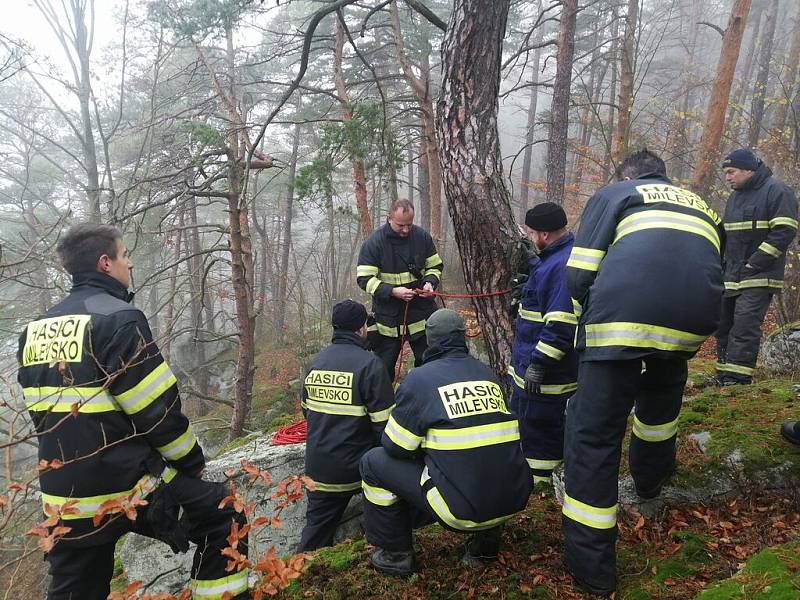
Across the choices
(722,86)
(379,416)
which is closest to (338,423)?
(379,416)

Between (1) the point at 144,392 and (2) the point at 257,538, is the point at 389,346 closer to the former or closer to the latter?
(2) the point at 257,538

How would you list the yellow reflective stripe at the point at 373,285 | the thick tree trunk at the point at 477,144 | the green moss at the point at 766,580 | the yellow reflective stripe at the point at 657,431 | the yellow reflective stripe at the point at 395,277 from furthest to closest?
the yellow reflective stripe at the point at 395,277, the yellow reflective stripe at the point at 373,285, the thick tree trunk at the point at 477,144, the yellow reflective stripe at the point at 657,431, the green moss at the point at 766,580

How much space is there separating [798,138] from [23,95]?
2205 cm

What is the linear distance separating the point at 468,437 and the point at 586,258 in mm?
1170

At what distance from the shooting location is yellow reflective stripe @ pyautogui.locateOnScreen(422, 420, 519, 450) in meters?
2.53

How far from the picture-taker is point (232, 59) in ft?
48.6

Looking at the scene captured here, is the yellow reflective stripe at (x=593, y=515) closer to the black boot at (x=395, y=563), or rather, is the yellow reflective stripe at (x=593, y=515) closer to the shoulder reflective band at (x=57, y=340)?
the black boot at (x=395, y=563)

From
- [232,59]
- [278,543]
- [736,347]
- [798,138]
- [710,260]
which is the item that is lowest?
[278,543]

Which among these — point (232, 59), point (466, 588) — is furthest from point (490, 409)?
point (232, 59)

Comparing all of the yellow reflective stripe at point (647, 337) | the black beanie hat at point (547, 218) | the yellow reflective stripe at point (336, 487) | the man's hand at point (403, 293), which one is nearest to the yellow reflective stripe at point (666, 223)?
the yellow reflective stripe at point (647, 337)

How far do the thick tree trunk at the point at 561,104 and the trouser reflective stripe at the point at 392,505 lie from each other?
7.59 meters

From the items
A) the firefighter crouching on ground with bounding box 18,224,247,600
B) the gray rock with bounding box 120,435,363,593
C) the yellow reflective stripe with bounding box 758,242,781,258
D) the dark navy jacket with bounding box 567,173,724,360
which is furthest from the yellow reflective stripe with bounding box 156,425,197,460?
the yellow reflective stripe with bounding box 758,242,781,258

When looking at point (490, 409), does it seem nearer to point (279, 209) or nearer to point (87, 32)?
point (87, 32)

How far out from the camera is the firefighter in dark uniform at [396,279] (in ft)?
16.5
